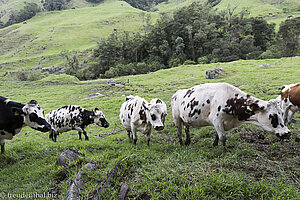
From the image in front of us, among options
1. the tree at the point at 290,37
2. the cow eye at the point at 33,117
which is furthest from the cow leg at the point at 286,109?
the tree at the point at 290,37

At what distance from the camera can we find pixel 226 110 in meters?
5.33

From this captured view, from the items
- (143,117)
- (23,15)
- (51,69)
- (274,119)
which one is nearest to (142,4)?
(23,15)

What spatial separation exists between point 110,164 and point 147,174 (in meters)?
1.06

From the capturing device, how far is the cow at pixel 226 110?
4859 millimetres

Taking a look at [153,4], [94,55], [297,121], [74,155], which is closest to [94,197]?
[74,155]

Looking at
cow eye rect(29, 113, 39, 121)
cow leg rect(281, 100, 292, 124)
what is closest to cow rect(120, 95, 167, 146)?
cow eye rect(29, 113, 39, 121)

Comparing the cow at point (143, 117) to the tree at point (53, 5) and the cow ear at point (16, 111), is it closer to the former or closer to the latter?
the cow ear at point (16, 111)

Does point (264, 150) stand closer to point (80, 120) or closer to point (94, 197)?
point (94, 197)

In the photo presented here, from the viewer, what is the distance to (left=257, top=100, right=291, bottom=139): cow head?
4.77m

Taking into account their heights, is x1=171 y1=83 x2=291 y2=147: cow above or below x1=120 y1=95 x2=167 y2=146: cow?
above

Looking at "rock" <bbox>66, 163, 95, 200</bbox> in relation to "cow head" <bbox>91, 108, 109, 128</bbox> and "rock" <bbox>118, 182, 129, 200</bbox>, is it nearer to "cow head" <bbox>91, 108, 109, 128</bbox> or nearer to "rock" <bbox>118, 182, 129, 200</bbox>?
"rock" <bbox>118, 182, 129, 200</bbox>

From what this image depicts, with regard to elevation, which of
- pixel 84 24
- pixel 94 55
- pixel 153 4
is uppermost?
pixel 153 4

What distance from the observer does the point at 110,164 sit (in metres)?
4.67

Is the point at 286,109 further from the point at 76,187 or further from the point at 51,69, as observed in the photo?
the point at 51,69
